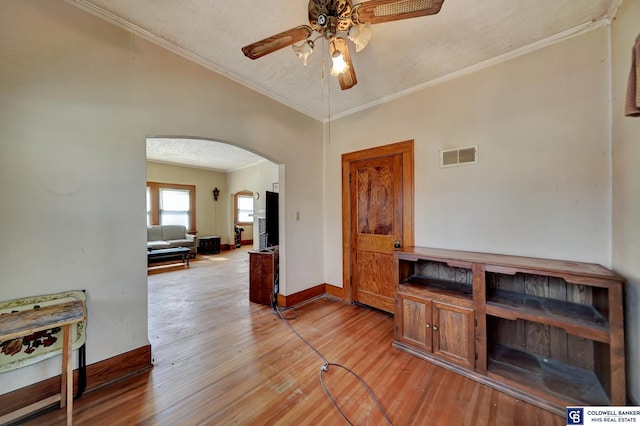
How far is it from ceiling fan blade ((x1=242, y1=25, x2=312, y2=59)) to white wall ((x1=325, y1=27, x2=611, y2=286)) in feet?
5.97

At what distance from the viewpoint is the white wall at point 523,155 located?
181 centimetres

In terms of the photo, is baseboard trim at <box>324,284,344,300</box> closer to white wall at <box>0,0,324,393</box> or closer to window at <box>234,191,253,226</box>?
white wall at <box>0,0,324,393</box>

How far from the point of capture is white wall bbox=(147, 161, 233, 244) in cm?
739

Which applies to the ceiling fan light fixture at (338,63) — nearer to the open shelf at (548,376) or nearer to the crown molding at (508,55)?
the crown molding at (508,55)

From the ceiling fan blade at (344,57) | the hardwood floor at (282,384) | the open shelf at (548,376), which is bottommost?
the hardwood floor at (282,384)

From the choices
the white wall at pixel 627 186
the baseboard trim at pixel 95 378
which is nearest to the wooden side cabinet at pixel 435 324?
the white wall at pixel 627 186

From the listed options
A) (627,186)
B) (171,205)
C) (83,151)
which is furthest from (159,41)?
(171,205)

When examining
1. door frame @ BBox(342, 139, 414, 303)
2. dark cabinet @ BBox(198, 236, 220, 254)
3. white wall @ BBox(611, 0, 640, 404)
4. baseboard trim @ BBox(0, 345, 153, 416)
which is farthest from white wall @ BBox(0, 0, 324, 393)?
dark cabinet @ BBox(198, 236, 220, 254)

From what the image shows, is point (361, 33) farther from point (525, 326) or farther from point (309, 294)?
point (309, 294)

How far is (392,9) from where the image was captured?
4.12 feet

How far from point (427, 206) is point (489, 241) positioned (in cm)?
70

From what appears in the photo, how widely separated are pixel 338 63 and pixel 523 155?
75.5 inches

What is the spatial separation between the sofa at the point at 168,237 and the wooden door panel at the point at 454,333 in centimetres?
676

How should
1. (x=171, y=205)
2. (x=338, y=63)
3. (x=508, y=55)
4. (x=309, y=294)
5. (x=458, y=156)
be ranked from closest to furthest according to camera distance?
1. (x=338, y=63)
2. (x=508, y=55)
3. (x=458, y=156)
4. (x=309, y=294)
5. (x=171, y=205)
